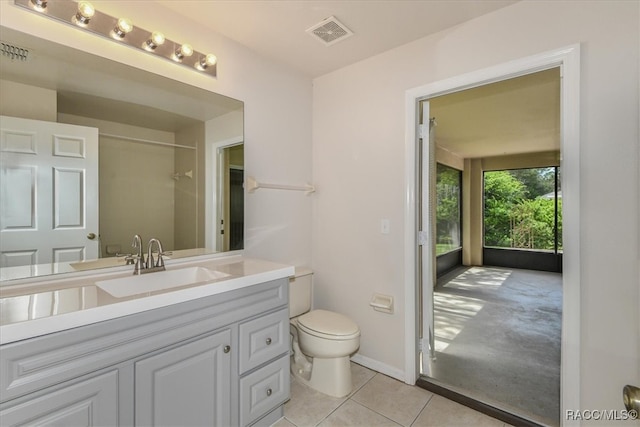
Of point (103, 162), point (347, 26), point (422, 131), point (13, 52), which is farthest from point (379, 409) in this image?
point (13, 52)

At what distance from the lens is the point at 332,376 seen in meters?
1.99

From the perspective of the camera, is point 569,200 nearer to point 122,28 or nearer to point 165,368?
point 165,368

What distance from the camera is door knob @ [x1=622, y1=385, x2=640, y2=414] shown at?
1.86 ft

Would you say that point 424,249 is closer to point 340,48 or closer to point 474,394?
point 474,394

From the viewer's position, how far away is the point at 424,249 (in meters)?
2.15

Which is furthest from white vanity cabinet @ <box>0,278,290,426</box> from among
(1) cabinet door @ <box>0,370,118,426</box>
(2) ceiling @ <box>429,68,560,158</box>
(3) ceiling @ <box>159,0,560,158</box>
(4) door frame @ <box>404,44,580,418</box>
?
(2) ceiling @ <box>429,68,560,158</box>

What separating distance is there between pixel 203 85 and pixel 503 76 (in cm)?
184

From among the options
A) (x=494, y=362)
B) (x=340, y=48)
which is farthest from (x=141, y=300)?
(x=494, y=362)

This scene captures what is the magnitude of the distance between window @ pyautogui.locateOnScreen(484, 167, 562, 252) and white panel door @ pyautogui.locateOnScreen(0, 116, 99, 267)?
699 cm

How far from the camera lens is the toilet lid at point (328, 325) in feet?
6.36

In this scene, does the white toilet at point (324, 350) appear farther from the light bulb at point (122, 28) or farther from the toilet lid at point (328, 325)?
the light bulb at point (122, 28)

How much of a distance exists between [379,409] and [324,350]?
1.57 feet

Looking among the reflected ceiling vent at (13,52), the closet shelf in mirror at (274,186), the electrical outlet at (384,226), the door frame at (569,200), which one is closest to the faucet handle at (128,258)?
the closet shelf in mirror at (274,186)

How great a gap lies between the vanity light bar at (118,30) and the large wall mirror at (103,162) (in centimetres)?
12
